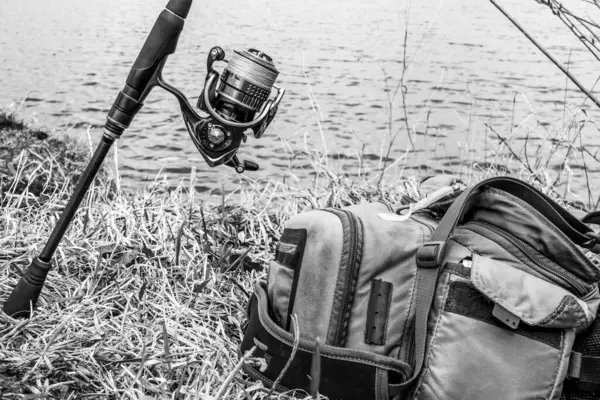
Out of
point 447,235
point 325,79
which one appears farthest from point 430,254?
point 325,79

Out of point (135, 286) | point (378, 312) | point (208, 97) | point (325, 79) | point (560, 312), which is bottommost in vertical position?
point (325, 79)

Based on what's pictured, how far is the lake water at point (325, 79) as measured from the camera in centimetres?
641

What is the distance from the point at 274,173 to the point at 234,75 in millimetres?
4242

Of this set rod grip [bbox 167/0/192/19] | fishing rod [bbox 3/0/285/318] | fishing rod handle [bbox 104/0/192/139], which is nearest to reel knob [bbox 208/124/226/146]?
fishing rod [bbox 3/0/285/318]

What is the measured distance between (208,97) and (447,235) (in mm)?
827

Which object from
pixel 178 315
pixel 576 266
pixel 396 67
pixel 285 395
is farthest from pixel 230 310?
pixel 396 67

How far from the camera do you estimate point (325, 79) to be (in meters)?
9.47

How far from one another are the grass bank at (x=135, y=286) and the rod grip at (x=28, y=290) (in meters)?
0.04

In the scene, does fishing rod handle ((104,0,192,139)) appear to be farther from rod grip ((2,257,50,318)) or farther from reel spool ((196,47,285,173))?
rod grip ((2,257,50,318))

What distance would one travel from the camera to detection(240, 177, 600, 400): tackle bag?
1.82 m

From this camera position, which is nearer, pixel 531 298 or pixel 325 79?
pixel 531 298

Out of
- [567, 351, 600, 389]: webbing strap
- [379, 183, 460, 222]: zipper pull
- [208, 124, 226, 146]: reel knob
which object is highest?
[208, 124, 226, 146]: reel knob

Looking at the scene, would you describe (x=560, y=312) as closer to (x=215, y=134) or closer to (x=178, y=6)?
(x=215, y=134)

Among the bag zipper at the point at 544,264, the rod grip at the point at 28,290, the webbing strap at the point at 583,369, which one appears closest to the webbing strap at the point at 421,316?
the bag zipper at the point at 544,264
